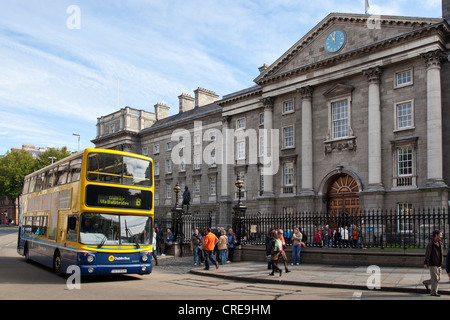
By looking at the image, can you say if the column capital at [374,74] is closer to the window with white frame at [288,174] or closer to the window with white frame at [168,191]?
the window with white frame at [288,174]

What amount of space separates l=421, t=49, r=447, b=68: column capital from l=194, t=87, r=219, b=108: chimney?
107 ft

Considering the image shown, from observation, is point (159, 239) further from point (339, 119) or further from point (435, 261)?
point (435, 261)

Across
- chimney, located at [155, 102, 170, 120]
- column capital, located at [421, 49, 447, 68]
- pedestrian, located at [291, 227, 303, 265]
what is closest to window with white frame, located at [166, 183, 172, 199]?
chimney, located at [155, 102, 170, 120]

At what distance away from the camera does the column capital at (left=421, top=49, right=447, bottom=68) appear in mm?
27938

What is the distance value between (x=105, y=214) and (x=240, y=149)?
29.5m

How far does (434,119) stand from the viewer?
1081 inches

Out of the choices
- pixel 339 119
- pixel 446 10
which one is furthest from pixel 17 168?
pixel 446 10

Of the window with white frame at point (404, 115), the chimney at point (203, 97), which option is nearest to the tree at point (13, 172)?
the chimney at point (203, 97)

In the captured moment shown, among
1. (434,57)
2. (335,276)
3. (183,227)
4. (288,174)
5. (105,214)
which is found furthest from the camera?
(288,174)

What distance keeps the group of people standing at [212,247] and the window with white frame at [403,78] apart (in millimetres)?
16844

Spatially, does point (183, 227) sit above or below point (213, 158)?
below

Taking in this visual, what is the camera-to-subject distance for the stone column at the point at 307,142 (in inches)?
1358

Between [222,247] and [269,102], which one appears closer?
→ [222,247]
